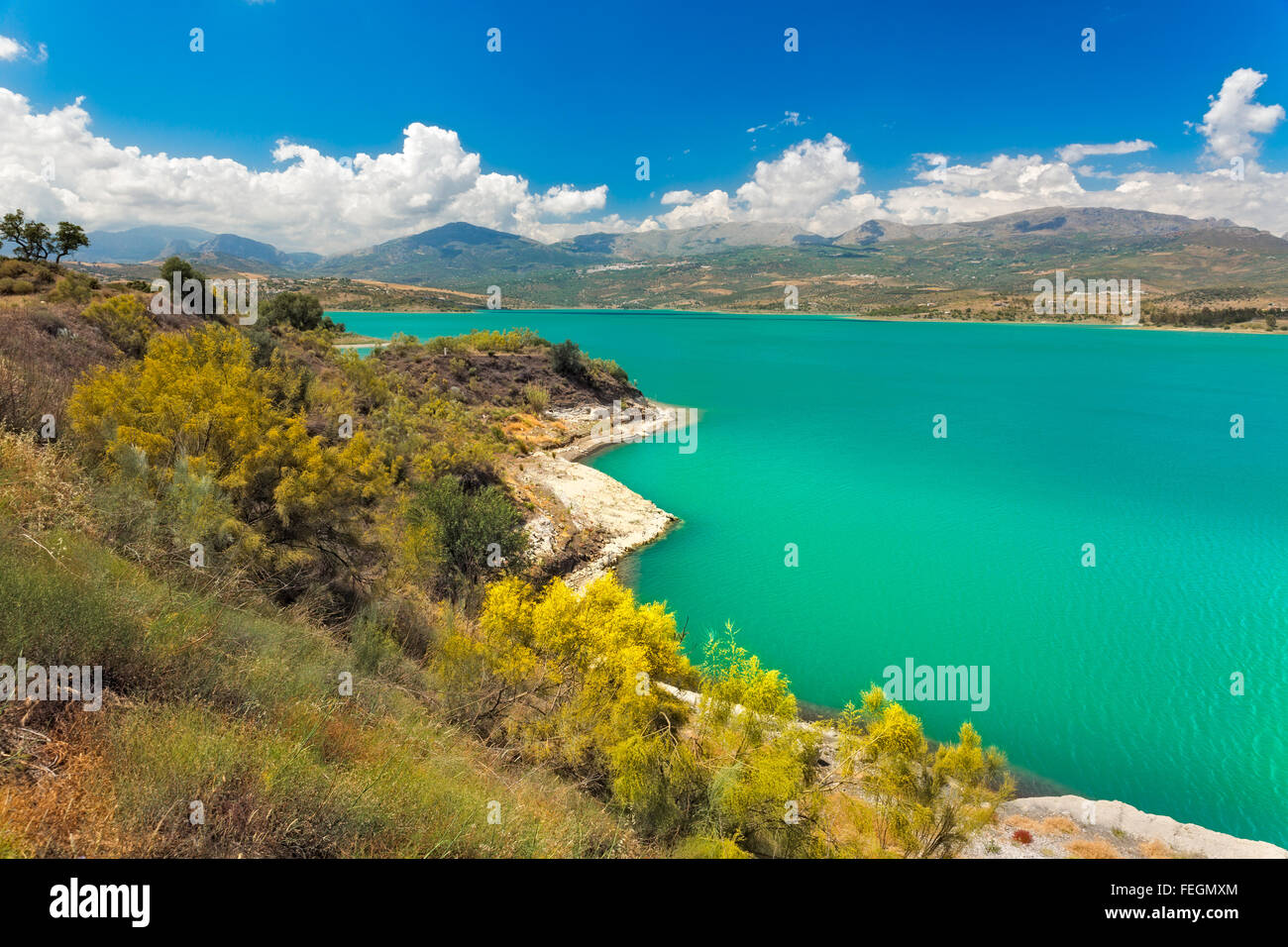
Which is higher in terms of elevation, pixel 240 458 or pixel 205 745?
pixel 240 458

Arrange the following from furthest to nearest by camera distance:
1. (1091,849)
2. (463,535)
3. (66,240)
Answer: (66,240) → (463,535) → (1091,849)

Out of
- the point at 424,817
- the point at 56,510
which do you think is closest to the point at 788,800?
the point at 424,817

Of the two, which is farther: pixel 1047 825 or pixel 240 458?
pixel 240 458

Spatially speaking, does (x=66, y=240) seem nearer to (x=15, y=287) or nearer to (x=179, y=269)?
(x=179, y=269)

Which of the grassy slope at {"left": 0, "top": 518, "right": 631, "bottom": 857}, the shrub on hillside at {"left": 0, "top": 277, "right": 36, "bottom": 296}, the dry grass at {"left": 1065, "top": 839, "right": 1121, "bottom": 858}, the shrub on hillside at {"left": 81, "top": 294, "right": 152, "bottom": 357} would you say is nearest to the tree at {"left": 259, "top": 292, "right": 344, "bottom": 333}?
the shrub on hillside at {"left": 0, "top": 277, "right": 36, "bottom": 296}

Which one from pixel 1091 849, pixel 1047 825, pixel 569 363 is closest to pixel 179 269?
pixel 569 363

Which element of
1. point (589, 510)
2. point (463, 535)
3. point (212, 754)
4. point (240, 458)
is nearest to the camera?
point (212, 754)
